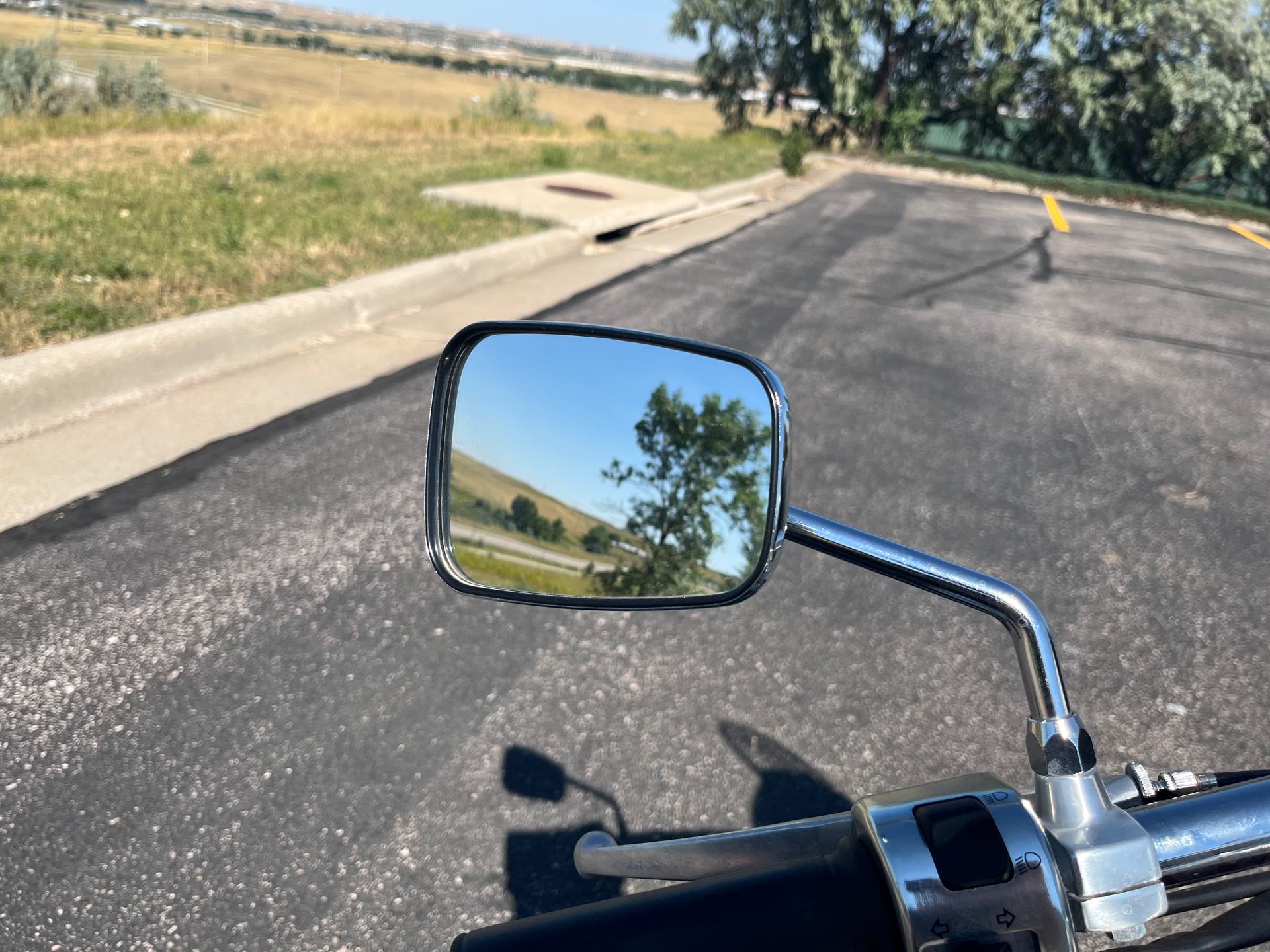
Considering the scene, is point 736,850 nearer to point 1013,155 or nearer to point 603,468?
point 603,468

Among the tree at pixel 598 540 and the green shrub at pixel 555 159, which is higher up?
the green shrub at pixel 555 159

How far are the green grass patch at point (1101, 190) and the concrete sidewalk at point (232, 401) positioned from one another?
755 inches

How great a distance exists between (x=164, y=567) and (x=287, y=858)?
1492 mm

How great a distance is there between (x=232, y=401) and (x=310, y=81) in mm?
55297

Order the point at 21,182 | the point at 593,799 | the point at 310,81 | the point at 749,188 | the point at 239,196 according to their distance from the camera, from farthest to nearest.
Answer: the point at 310,81 → the point at 749,188 → the point at 239,196 → the point at 21,182 → the point at 593,799

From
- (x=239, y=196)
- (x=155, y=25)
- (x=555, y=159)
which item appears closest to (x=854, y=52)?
(x=555, y=159)

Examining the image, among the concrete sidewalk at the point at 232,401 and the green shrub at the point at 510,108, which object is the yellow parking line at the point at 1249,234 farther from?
the concrete sidewalk at the point at 232,401

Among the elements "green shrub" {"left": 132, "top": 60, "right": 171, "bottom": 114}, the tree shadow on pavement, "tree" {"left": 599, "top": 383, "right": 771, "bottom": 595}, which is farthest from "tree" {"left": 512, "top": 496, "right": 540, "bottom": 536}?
"green shrub" {"left": 132, "top": 60, "right": 171, "bottom": 114}

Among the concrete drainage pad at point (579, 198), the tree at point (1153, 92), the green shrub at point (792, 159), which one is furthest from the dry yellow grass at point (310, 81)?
the concrete drainage pad at point (579, 198)

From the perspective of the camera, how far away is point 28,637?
2943 millimetres

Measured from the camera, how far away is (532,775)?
2.62 meters

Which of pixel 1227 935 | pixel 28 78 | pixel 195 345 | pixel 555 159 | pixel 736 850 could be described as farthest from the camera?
pixel 28 78

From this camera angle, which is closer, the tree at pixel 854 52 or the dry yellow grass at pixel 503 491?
the dry yellow grass at pixel 503 491

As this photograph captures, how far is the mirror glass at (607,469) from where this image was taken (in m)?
1.23
